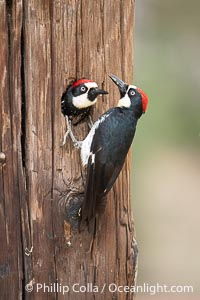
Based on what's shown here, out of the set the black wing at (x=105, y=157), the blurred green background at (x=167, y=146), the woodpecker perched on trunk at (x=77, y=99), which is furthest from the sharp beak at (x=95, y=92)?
the blurred green background at (x=167, y=146)

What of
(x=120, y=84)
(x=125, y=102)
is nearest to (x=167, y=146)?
(x=125, y=102)

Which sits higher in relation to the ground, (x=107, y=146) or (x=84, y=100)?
(x=84, y=100)

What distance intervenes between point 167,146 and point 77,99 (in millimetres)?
3292

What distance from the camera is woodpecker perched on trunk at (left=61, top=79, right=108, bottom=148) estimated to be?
149 inches

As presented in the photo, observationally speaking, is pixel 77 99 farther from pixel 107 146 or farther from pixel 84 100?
pixel 107 146

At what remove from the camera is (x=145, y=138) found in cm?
672

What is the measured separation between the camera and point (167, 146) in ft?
23.1

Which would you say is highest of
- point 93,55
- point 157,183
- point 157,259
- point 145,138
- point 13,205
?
point 93,55

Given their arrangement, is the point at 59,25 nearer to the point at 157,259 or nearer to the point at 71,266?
the point at 71,266

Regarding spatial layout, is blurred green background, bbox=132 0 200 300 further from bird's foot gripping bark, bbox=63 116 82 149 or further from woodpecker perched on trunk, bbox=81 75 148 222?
bird's foot gripping bark, bbox=63 116 82 149

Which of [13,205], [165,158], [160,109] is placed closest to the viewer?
[13,205]

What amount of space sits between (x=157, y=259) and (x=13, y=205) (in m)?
3.29

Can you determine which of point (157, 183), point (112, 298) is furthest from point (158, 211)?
point (112, 298)

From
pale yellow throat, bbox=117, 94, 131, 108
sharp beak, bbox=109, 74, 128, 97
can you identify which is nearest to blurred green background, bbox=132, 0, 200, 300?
pale yellow throat, bbox=117, 94, 131, 108
